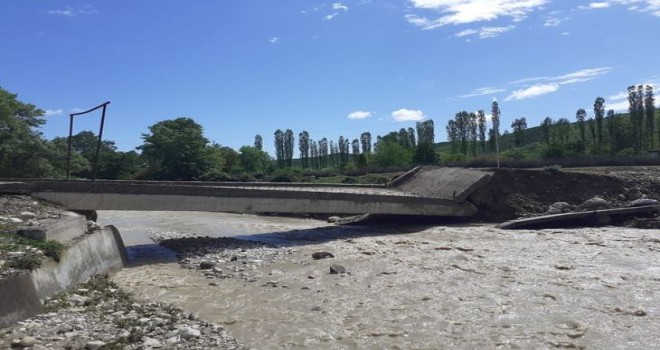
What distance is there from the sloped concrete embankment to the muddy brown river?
2.28ft

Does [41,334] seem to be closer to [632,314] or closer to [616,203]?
[632,314]

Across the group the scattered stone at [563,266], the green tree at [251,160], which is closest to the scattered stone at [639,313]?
the scattered stone at [563,266]

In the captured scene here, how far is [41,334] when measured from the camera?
7.41 meters

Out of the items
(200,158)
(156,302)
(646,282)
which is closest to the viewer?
(156,302)

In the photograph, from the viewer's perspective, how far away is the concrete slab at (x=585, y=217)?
71.3 feet

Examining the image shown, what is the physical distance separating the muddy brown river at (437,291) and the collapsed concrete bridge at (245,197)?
1652mm

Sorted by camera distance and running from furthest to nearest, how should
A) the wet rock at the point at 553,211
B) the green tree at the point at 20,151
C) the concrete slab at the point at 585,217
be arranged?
the green tree at the point at 20,151 < the wet rock at the point at 553,211 < the concrete slab at the point at 585,217

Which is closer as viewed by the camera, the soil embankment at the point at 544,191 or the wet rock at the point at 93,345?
the wet rock at the point at 93,345

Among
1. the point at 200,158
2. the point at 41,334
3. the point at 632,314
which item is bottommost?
the point at 632,314

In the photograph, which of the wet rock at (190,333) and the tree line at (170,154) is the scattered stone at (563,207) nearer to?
the wet rock at (190,333)

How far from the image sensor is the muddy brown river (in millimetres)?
8422

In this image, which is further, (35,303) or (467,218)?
(467,218)

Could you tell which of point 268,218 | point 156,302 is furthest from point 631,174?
point 156,302

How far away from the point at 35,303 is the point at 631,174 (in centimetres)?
2926
